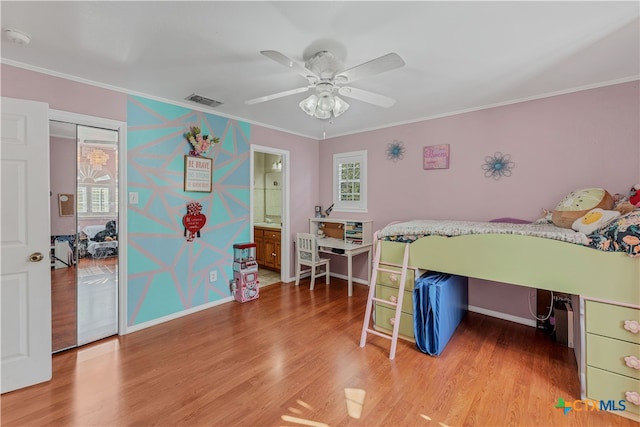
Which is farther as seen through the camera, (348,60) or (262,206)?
(262,206)

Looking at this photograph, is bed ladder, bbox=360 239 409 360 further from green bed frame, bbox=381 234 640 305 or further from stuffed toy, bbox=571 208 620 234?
stuffed toy, bbox=571 208 620 234

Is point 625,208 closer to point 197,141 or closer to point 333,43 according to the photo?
point 333,43

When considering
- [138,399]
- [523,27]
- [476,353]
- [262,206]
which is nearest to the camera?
[523,27]

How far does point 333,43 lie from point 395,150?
89.2 inches

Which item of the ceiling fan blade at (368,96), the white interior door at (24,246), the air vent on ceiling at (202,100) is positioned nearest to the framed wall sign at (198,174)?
the air vent on ceiling at (202,100)

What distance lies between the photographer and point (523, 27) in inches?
68.8

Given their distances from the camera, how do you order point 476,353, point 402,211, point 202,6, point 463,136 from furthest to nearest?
point 402,211
point 463,136
point 476,353
point 202,6

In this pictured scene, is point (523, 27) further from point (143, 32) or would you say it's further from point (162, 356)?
point (162, 356)

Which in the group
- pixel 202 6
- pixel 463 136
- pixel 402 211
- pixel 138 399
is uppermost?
pixel 202 6

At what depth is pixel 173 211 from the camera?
10.2 feet

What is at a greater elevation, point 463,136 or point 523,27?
point 523,27

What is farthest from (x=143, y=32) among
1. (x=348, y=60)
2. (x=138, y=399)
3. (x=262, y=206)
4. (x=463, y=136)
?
(x=262, y=206)

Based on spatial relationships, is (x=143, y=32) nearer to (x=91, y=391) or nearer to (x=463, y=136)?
(x=91, y=391)

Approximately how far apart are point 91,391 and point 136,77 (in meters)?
2.50
